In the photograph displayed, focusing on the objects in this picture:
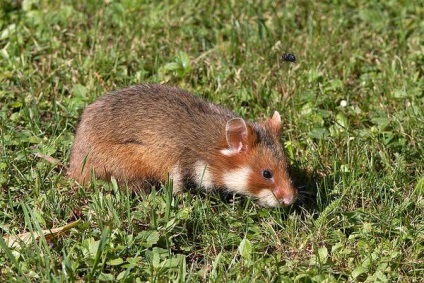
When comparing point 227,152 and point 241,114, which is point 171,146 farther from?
point 241,114

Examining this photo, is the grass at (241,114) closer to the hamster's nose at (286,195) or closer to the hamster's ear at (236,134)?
the hamster's nose at (286,195)

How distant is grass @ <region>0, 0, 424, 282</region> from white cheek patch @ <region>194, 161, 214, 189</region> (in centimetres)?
13

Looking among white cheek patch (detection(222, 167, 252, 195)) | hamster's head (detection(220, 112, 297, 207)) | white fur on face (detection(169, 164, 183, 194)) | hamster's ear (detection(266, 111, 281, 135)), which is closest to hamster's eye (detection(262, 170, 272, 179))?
hamster's head (detection(220, 112, 297, 207))

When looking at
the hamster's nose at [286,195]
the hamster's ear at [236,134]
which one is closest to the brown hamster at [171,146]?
the hamster's ear at [236,134]

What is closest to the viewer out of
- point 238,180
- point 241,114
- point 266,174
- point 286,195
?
point 286,195

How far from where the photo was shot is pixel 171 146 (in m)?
6.01

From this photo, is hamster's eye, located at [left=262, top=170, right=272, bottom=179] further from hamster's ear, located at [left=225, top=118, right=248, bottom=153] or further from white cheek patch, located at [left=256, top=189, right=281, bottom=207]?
hamster's ear, located at [left=225, top=118, right=248, bottom=153]

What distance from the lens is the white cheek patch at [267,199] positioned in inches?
224

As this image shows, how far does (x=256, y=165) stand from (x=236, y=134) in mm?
257

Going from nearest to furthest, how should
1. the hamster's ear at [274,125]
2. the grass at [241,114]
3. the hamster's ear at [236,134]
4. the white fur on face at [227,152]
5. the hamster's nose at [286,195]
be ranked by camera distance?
the grass at [241,114]
the hamster's nose at [286,195]
the hamster's ear at [236,134]
the white fur on face at [227,152]
the hamster's ear at [274,125]

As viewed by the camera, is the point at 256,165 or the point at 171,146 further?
the point at 171,146

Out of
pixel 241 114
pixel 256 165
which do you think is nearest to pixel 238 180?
pixel 256 165

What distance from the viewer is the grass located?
5211 mm

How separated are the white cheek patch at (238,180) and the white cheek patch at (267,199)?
114 millimetres
